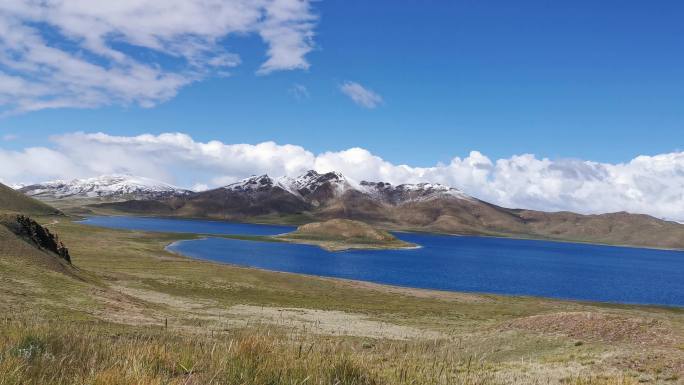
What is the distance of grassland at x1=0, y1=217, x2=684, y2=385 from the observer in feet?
27.9

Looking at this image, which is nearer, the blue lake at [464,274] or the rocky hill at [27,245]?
the rocky hill at [27,245]

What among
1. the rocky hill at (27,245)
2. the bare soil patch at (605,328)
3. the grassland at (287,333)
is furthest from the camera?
the rocky hill at (27,245)

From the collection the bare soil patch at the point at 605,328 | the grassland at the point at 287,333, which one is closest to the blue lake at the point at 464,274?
the grassland at the point at 287,333

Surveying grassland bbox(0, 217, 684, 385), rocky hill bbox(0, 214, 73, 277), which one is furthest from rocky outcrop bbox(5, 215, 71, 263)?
grassland bbox(0, 217, 684, 385)

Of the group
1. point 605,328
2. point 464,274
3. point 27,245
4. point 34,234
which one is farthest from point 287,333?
point 464,274

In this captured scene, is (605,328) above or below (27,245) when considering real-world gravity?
below

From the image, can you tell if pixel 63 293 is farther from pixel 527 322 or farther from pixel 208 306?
pixel 527 322

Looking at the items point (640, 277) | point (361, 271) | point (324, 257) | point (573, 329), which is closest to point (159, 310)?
point (573, 329)

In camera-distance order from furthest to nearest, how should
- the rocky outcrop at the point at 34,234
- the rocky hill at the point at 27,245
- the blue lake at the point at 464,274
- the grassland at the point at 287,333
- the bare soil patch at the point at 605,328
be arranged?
1. the blue lake at the point at 464,274
2. the rocky outcrop at the point at 34,234
3. the rocky hill at the point at 27,245
4. the bare soil patch at the point at 605,328
5. the grassland at the point at 287,333

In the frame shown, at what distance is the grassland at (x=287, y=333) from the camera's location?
335 inches

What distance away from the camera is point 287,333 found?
24.4 metres

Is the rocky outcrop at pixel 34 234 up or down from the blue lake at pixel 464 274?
up

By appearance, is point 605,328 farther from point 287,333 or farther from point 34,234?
A: point 34,234

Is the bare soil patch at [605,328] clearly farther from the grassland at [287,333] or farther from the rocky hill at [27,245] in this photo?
the rocky hill at [27,245]
